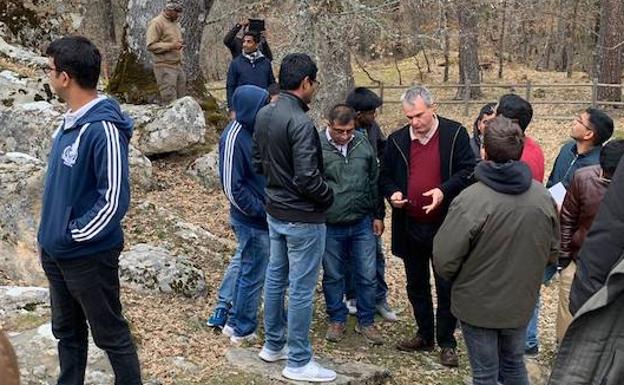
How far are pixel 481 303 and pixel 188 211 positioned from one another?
461 centimetres

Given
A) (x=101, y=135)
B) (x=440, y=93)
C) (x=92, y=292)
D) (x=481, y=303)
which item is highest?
(x=101, y=135)

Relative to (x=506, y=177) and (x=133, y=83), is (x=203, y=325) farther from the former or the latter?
(x=133, y=83)

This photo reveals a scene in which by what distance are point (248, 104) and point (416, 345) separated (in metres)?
2.20

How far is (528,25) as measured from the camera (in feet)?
109

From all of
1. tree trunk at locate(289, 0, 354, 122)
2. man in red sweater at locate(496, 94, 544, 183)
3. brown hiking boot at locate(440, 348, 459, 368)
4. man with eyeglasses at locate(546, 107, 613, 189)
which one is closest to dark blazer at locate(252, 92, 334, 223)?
man in red sweater at locate(496, 94, 544, 183)

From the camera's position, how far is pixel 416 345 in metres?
5.61

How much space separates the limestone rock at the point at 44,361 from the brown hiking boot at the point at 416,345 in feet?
7.34

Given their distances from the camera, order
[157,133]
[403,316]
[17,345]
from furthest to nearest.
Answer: [157,133]
[403,316]
[17,345]

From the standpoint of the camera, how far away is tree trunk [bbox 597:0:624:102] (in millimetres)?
19094

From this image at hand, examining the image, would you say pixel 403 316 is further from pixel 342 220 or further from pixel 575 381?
pixel 575 381

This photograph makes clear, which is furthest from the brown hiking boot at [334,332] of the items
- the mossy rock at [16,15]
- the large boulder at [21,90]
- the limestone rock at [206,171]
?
the mossy rock at [16,15]

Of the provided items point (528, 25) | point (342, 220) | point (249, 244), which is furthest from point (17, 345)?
point (528, 25)

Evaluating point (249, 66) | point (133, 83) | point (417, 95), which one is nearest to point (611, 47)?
point (249, 66)

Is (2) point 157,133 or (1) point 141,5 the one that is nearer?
(2) point 157,133
